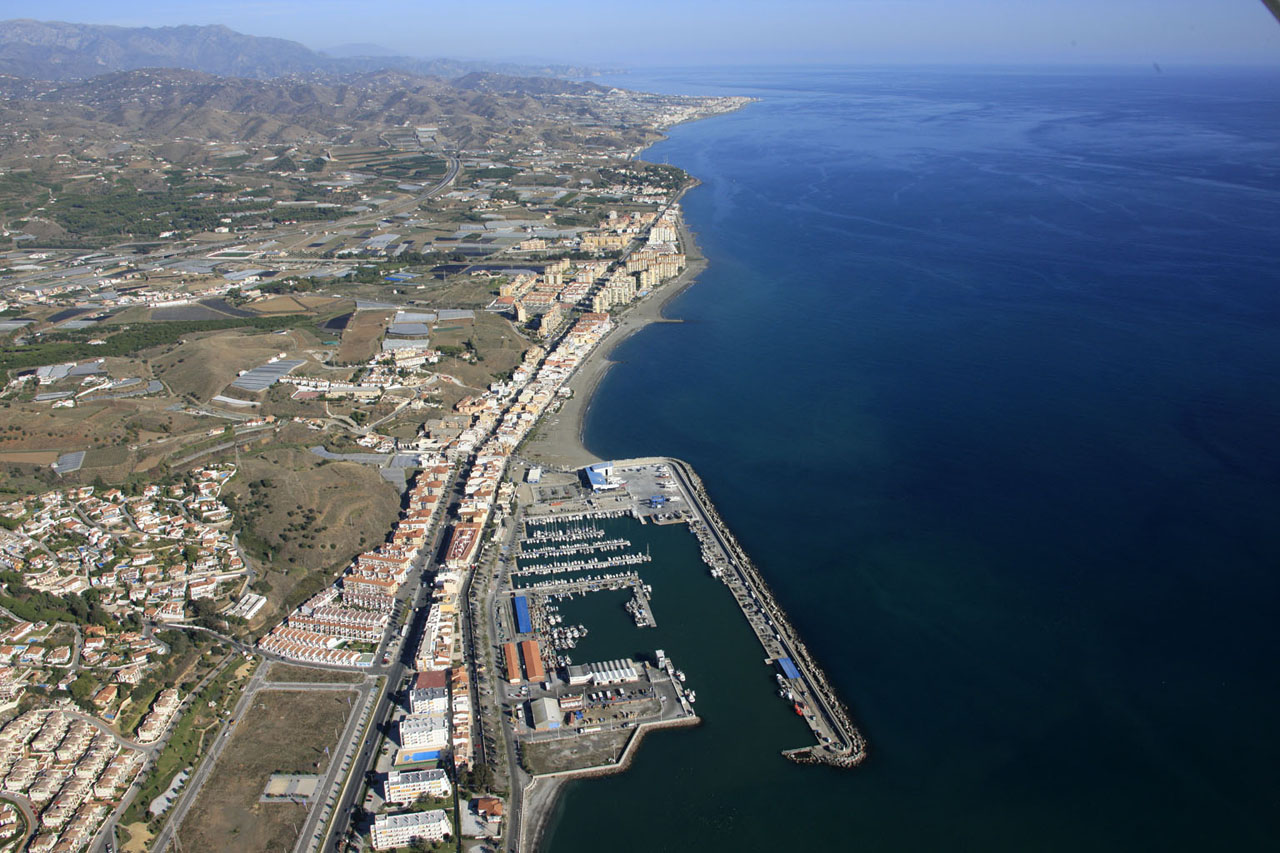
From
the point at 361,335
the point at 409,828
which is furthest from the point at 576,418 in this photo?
the point at 409,828

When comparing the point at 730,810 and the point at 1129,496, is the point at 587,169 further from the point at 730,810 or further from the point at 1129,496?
the point at 730,810

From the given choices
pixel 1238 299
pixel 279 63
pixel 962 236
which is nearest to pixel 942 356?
pixel 1238 299

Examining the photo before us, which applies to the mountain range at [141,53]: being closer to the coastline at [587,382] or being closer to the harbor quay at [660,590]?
the coastline at [587,382]

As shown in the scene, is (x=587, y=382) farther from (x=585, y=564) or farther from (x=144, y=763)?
(x=144, y=763)

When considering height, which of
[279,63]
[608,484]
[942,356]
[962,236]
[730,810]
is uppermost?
[279,63]

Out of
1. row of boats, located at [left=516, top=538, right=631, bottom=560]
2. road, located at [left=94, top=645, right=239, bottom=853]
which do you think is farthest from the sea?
road, located at [left=94, top=645, right=239, bottom=853]
